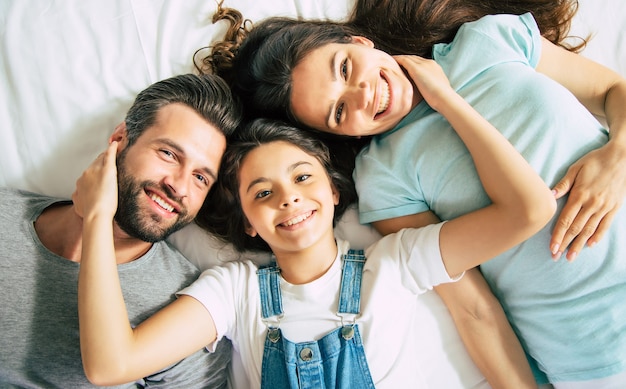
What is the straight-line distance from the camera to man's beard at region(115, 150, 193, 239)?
1369mm

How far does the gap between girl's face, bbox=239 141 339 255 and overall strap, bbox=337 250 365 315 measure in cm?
9

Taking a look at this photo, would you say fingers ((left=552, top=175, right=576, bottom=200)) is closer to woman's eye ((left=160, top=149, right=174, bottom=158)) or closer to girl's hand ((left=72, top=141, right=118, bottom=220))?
woman's eye ((left=160, top=149, right=174, bottom=158))

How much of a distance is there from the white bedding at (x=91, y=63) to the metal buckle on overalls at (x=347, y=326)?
0.29 m

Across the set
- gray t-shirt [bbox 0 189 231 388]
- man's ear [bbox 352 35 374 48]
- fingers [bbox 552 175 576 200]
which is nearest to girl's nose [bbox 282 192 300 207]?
gray t-shirt [bbox 0 189 231 388]

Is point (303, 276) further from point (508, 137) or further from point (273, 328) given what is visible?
point (508, 137)

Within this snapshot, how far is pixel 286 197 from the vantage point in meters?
1.34

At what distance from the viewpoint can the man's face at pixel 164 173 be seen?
4.51 feet

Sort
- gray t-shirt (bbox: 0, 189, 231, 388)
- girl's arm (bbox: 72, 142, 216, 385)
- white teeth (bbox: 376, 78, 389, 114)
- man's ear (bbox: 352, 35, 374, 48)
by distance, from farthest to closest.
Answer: man's ear (bbox: 352, 35, 374, 48)
white teeth (bbox: 376, 78, 389, 114)
gray t-shirt (bbox: 0, 189, 231, 388)
girl's arm (bbox: 72, 142, 216, 385)

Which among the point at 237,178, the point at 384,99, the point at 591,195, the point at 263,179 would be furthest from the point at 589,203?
the point at 237,178

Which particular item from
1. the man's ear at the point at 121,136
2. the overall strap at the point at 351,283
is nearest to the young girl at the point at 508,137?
the overall strap at the point at 351,283

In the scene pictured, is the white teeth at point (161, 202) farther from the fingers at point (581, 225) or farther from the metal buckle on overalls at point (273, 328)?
the fingers at point (581, 225)

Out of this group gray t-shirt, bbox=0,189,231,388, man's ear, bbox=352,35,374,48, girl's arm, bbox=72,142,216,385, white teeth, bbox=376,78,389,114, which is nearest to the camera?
girl's arm, bbox=72,142,216,385

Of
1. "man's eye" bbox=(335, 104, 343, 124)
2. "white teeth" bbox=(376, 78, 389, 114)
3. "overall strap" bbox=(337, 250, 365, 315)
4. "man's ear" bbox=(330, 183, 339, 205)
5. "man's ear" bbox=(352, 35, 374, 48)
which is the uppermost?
"man's ear" bbox=(352, 35, 374, 48)

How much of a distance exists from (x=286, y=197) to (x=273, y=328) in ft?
1.23
